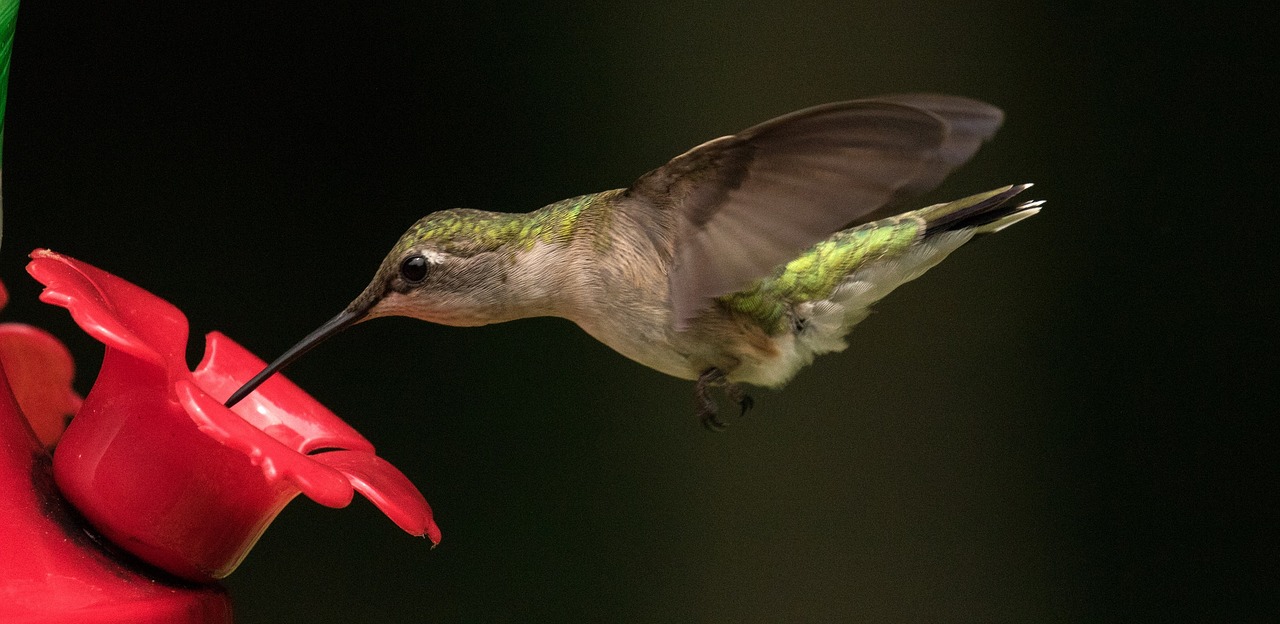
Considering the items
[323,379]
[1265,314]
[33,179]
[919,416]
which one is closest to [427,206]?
[323,379]

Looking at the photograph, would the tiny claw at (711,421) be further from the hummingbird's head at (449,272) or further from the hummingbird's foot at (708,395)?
the hummingbird's head at (449,272)

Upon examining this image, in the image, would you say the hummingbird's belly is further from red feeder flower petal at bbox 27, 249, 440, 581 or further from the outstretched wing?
red feeder flower petal at bbox 27, 249, 440, 581

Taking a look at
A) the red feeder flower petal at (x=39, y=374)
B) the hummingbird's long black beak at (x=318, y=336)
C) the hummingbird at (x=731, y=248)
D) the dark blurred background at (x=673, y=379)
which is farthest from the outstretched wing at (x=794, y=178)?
the dark blurred background at (x=673, y=379)

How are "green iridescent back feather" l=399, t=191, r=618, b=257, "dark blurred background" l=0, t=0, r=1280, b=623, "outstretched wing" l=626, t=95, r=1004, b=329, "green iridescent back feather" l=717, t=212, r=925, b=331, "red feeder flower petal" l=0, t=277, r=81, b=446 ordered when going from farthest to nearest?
"dark blurred background" l=0, t=0, r=1280, b=623
"green iridescent back feather" l=717, t=212, r=925, b=331
"green iridescent back feather" l=399, t=191, r=618, b=257
"red feeder flower petal" l=0, t=277, r=81, b=446
"outstretched wing" l=626, t=95, r=1004, b=329

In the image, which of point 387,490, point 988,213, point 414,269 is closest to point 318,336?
point 414,269

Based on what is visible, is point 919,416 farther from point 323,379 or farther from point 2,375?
point 2,375

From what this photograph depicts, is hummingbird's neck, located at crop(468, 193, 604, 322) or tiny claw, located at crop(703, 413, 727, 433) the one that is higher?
hummingbird's neck, located at crop(468, 193, 604, 322)

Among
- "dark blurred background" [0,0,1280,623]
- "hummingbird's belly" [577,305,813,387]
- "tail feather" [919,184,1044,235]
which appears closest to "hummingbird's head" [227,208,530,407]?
"hummingbird's belly" [577,305,813,387]

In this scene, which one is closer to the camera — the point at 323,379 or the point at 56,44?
the point at 56,44
